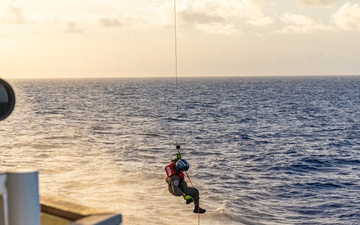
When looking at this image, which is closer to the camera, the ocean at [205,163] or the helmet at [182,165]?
the helmet at [182,165]

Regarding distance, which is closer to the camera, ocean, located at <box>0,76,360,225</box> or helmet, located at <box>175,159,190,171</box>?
helmet, located at <box>175,159,190,171</box>

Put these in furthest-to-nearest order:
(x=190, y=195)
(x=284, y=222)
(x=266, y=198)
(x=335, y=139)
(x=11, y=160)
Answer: (x=335, y=139) → (x=11, y=160) → (x=266, y=198) → (x=284, y=222) → (x=190, y=195)

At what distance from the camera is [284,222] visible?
84.1ft

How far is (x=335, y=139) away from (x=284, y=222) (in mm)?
36694

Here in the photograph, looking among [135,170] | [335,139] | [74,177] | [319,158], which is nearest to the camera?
[74,177]

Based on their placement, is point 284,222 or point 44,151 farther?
point 44,151

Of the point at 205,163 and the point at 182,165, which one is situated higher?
the point at 182,165

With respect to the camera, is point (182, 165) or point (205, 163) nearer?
point (182, 165)

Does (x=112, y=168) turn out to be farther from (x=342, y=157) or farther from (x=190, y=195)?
(x=190, y=195)

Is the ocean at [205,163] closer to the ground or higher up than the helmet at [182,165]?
closer to the ground

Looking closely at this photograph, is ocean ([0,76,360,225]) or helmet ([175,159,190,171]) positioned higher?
helmet ([175,159,190,171])

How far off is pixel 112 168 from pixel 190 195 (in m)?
26.4

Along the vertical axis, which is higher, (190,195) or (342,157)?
(190,195)

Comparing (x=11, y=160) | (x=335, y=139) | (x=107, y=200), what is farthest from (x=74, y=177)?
(x=335, y=139)
